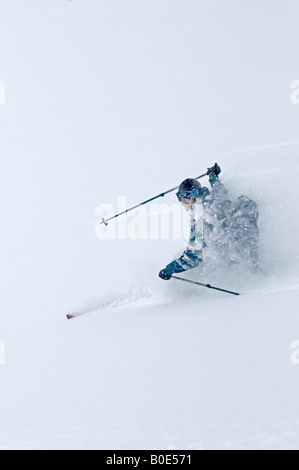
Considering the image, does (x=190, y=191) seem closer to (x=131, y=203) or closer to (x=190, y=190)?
(x=190, y=190)

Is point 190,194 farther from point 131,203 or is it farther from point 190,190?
point 131,203

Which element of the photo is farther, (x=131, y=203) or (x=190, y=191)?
(x=131, y=203)

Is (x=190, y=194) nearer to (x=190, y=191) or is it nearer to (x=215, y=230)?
(x=190, y=191)

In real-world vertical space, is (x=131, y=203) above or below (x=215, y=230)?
above

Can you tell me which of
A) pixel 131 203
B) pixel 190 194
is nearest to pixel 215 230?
pixel 190 194

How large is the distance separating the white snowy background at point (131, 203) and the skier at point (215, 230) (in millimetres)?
323

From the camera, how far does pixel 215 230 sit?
5.15 m

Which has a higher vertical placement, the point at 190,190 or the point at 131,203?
the point at 131,203

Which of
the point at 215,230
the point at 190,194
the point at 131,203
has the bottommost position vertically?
the point at 215,230

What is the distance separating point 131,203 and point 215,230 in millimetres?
→ 7827

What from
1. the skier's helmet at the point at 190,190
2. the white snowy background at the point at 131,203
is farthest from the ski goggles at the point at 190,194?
the white snowy background at the point at 131,203

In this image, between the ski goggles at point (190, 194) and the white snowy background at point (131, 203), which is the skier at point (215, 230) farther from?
the white snowy background at point (131, 203)

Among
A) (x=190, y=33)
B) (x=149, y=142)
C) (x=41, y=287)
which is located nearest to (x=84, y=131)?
(x=149, y=142)

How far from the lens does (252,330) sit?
344 cm
